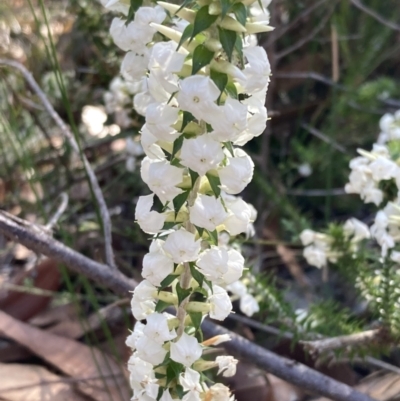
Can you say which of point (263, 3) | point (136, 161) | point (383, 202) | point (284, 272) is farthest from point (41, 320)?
point (263, 3)

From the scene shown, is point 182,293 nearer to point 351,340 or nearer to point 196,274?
point 196,274

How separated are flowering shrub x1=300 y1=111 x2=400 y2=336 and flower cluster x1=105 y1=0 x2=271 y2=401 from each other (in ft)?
0.95

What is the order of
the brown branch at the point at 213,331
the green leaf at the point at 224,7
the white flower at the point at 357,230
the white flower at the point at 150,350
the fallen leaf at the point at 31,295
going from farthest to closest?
the fallen leaf at the point at 31,295
the white flower at the point at 357,230
the brown branch at the point at 213,331
the white flower at the point at 150,350
the green leaf at the point at 224,7

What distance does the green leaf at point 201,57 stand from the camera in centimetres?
33

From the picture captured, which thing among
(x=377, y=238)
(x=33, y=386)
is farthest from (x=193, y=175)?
(x=33, y=386)

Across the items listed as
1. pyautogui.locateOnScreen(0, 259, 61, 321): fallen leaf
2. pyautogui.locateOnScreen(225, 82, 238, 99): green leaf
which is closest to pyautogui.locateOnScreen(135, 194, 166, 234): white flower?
pyautogui.locateOnScreen(225, 82, 238, 99): green leaf

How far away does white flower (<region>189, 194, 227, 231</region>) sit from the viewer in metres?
0.36

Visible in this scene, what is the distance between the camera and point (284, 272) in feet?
3.99

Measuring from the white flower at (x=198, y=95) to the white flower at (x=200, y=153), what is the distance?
22mm

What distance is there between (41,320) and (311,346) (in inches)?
23.1

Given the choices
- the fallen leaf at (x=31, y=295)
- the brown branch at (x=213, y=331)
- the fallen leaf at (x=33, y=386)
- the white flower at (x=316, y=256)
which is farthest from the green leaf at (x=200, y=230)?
the fallen leaf at (x=31, y=295)

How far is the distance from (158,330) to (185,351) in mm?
27

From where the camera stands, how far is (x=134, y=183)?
1187mm

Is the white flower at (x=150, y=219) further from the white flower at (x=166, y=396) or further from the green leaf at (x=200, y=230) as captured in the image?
the white flower at (x=166, y=396)
